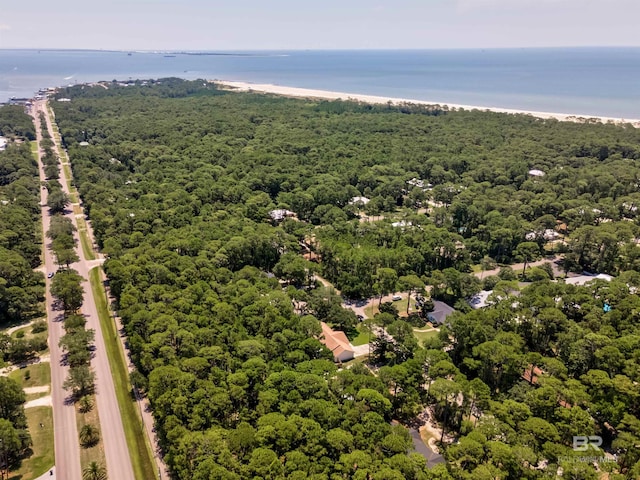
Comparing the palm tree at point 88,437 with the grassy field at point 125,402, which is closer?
the grassy field at point 125,402

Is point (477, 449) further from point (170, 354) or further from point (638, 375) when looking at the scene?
point (170, 354)

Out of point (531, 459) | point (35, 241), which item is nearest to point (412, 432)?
point (531, 459)

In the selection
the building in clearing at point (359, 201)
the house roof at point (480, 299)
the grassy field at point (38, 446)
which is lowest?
the grassy field at point (38, 446)

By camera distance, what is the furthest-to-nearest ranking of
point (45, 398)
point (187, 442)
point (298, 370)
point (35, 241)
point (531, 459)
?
point (35, 241)
point (45, 398)
point (298, 370)
point (187, 442)
point (531, 459)

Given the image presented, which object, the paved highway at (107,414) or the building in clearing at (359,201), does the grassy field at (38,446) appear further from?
the building in clearing at (359,201)

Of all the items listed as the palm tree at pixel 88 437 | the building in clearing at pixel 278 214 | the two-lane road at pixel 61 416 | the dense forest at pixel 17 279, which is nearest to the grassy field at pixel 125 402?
the palm tree at pixel 88 437
